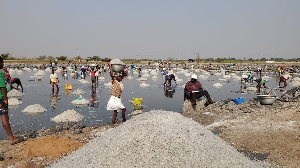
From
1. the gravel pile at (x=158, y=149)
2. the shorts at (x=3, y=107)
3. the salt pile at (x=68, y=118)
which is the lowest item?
the salt pile at (x=68, y=118)

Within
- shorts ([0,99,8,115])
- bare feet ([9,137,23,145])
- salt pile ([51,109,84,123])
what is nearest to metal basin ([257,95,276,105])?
salt pile ([51,109,84,123])

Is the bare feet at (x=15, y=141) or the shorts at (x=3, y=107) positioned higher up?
the shorts at (x=3, y=107)

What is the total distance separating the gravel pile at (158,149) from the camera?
3570 millimetres

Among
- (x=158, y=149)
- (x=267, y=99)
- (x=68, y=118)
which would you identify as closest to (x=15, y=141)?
(x=68, y=118)

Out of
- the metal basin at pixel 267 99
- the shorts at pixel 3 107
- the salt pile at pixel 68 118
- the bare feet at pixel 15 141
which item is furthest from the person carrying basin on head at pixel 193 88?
the shorts at pixel 3 107

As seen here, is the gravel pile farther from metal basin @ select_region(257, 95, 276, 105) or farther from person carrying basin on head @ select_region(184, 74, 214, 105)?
metal basin @ select_region(257, 95, 276, 105)

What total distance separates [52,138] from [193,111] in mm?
4784

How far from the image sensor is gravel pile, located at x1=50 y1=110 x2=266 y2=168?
3570 mm

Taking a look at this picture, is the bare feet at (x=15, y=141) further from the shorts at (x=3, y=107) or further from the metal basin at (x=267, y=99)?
the metal basin at (x=267, y=99)

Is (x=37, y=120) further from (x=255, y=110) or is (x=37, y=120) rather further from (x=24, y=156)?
(x=255, y=110)

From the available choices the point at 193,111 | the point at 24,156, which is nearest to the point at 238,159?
the point at 24,156

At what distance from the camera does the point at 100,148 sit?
401 centimetres

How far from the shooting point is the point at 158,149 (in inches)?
146

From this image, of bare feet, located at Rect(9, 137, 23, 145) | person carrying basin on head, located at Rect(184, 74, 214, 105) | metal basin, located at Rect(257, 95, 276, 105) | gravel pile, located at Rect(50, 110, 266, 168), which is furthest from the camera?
metal basin, located at Rect(257, 95, 276, 105)
